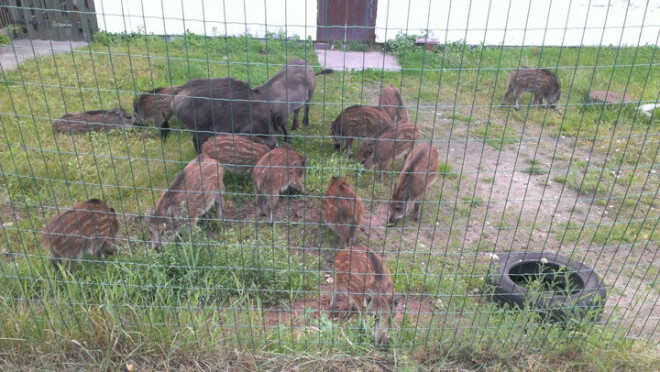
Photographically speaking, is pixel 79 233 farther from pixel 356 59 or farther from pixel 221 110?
pixel 356 59

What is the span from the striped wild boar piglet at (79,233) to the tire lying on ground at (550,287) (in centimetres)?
286

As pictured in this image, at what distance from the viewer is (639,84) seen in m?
9.25

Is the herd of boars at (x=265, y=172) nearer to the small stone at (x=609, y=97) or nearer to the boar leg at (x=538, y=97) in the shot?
the boar leg at (x=538, y=97)

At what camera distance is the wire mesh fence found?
342cm

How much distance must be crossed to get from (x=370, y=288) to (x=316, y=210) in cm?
181

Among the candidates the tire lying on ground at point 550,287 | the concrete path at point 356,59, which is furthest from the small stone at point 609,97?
the tire lying on ground at point 550,287

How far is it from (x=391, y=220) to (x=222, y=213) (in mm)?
1659

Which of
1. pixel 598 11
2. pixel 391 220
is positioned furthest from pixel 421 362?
pixel 598 11

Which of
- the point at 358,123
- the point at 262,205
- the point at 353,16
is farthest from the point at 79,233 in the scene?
the point at 353,16

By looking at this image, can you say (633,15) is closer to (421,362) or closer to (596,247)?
(596,247)

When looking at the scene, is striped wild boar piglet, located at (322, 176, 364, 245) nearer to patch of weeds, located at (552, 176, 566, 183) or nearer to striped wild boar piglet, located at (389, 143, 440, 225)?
striped wild boar piglet, located at (389, 143, 440, 225)

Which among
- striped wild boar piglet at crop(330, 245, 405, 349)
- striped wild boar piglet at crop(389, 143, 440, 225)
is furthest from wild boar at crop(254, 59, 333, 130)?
striped wild boar piglet at crop(330, 245, 405, 349)

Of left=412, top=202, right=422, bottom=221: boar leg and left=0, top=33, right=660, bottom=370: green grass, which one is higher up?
left=0, top=33, right=660, bottom=370: green grass

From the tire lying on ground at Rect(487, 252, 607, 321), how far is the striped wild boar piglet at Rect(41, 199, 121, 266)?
112 inches
